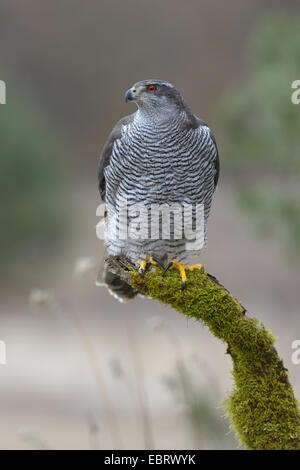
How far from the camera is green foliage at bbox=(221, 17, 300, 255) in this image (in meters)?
6.67

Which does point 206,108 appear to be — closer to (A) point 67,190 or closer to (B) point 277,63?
(A) point 67,190

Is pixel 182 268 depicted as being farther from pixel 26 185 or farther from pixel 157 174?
pixel 26 185

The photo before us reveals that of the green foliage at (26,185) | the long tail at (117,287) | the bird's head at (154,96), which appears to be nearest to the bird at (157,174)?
the bird's head at (154,96)

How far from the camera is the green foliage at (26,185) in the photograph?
10.0 m

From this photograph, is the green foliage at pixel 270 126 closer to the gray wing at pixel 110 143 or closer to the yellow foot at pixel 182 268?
the gray wing at pixel 110 143

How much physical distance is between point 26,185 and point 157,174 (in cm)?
753

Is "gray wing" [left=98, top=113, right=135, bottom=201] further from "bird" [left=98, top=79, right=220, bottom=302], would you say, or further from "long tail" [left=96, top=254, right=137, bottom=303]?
"long tail" [left=96, top=254, right=137, bottom=303]

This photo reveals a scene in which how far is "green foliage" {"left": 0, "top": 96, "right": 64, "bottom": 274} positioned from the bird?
700 cm

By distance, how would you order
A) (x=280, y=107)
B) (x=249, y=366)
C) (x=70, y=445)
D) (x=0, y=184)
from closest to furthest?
(x=249, y=366) < (x=280, y=107) < (x=70, y=445) < (x=0, y=184)

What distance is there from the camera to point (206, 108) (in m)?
18.4

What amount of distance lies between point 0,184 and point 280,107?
5.37m

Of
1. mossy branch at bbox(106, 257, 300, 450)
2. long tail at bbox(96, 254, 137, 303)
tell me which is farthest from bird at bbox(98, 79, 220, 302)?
mossy branch at bbox(106, 257, 300, 450)

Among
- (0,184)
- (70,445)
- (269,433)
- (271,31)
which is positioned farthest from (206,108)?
(269,433)

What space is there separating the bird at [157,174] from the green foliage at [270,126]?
3.74 meters
